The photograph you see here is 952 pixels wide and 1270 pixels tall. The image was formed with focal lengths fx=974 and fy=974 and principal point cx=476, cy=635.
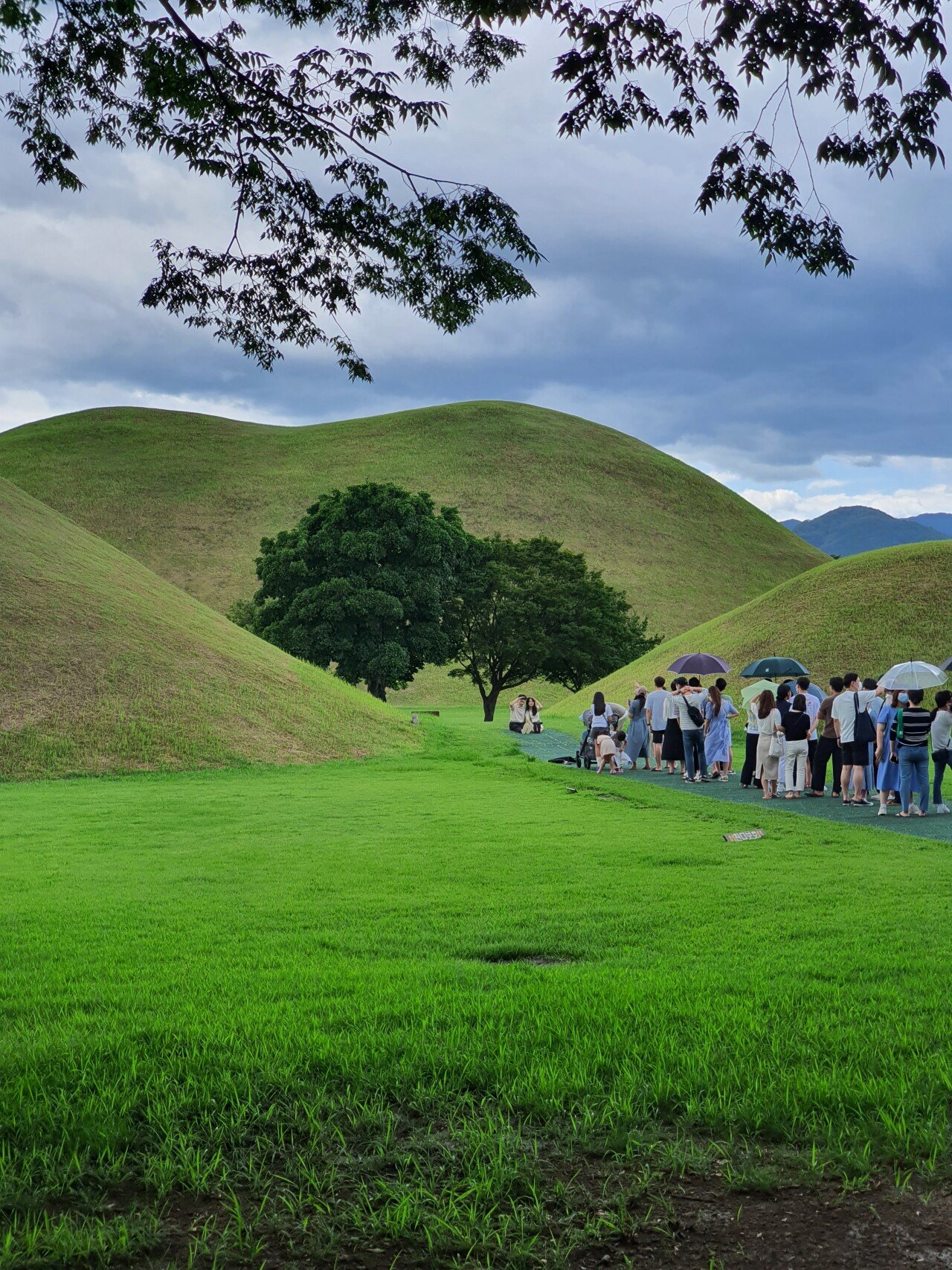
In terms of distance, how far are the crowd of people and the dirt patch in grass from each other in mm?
13737

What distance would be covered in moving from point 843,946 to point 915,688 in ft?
43.5

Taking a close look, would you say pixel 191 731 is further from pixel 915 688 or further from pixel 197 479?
pixel 197 479

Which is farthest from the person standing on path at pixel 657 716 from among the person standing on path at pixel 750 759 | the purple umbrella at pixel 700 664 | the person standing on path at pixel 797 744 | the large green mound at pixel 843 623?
the large green mound at pixel 843 623

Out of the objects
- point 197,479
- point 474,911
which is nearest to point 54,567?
point 474,911

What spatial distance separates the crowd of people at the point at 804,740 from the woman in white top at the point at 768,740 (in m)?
0.02

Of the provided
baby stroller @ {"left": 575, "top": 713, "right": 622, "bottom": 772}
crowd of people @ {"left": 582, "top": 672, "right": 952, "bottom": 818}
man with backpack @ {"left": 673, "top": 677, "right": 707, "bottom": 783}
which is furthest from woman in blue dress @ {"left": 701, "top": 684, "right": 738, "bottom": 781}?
baby stroller @ {"left": 575, "top": 713, "right": 622, "bottom": 772}

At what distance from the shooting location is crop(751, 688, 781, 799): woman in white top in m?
19.7

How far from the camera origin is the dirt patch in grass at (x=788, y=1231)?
11.4 feet

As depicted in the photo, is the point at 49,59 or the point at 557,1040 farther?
the point at 49,59

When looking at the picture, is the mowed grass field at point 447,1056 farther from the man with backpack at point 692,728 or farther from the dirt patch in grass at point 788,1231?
the man with backpack at point 692,728

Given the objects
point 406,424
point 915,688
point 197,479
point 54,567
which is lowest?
point 915,688

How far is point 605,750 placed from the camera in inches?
970

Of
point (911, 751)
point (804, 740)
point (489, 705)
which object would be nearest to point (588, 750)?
point (804, 740)

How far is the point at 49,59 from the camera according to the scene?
969cm
